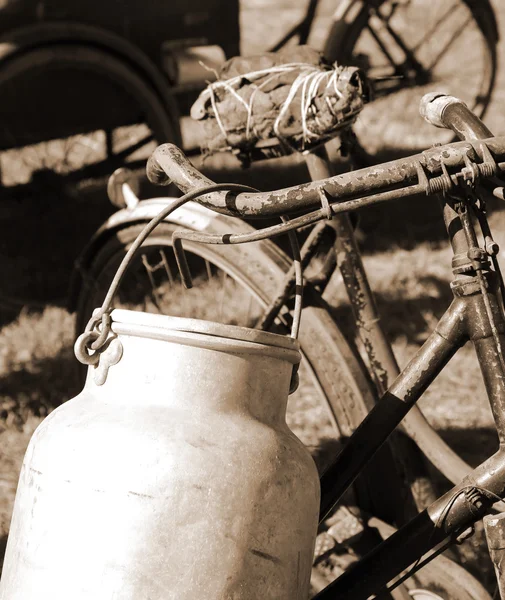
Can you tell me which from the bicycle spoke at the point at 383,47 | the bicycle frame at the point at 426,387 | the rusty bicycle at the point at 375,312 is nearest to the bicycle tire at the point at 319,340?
the rusty bicycle at the point at 375,312

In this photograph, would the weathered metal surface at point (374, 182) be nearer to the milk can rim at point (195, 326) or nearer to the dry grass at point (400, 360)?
the milk can rim at point (195, 326)

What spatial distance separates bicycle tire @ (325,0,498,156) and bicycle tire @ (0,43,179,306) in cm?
111

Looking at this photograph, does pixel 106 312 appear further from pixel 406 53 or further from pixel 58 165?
pixel 406 53

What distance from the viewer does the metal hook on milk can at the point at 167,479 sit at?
127 centimetres

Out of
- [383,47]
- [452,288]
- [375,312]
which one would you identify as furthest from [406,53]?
[452,288]

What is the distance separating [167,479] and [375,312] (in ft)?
2.92

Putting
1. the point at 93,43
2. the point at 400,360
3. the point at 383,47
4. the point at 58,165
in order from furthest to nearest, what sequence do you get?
the point at 383,47 < the point at 58,165 < the point at 93,43 < the point at 400,360

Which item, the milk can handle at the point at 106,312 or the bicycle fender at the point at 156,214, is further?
the bicycle fender at the point at 156,214

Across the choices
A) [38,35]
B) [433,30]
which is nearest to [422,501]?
[38,35]

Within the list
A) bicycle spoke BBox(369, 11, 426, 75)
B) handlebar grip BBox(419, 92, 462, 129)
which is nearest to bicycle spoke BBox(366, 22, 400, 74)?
bicycle spoke BBox(369, 11, 426, 75)

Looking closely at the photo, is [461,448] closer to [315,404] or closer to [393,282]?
[315,404]

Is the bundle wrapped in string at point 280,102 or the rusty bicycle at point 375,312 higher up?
the bundle wrapped in string at point 280,102

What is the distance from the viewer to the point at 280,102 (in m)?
1.96

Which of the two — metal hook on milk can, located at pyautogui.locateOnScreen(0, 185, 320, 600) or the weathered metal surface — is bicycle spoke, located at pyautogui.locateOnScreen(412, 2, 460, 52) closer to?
the weathered metal surface
